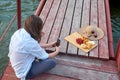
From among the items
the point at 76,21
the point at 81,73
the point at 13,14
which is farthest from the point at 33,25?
the point at 13,14

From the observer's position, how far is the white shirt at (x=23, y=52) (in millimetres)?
3184

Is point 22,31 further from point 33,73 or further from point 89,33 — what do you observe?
point 89,33

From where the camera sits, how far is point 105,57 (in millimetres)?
3943

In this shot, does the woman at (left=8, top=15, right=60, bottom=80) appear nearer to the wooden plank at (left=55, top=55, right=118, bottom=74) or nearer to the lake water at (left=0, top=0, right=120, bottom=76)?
the wooden plank at (left=55, top=55, right=118, bottom=74)

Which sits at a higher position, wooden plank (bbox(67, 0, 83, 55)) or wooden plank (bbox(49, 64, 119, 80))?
wooden plank (bbox(67, 0, 83, 55))

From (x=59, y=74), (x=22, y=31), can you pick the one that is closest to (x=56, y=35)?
(x=59, y=74)

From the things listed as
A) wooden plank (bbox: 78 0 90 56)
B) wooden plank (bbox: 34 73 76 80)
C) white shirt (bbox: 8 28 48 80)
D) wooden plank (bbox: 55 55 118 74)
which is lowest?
→ wooden plank (bbox: 34 73 76 80)

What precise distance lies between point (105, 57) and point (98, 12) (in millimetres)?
1682

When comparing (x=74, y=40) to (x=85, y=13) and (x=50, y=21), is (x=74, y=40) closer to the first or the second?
(x=50, y=21)

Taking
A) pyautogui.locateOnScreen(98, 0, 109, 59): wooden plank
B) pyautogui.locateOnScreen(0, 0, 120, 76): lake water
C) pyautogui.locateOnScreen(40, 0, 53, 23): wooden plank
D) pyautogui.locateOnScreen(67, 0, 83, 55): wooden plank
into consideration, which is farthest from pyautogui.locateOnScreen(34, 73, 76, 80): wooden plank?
pyautogui.locateOnScreen(0, 0, 120, 76): lake water

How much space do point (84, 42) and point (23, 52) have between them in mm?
1391

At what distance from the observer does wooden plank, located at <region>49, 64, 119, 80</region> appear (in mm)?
3643

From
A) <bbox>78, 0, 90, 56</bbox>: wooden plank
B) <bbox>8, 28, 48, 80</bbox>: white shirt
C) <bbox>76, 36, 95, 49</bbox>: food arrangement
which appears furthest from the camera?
<bbox>78, 0, 90, 56</bbox>: wooden plank

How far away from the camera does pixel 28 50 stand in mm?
3225
